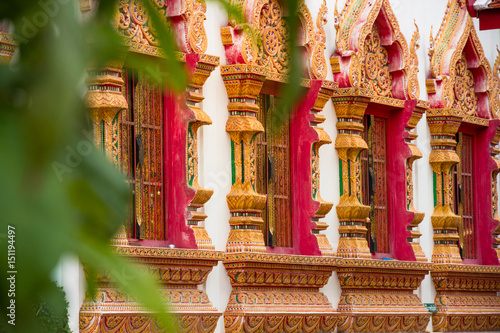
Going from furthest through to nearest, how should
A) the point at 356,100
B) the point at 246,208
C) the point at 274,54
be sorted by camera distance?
the point at 356,100 < the point at 274,54 < the point at 246,208

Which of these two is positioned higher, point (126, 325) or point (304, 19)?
point (304, 19)

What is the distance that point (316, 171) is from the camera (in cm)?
1095

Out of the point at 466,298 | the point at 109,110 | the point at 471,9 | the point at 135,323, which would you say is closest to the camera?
the point at 109,110

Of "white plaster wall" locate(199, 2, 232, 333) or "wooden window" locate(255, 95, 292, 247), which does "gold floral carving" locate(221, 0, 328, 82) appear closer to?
"white plaster wall" locate(199, 2, 232, 333)

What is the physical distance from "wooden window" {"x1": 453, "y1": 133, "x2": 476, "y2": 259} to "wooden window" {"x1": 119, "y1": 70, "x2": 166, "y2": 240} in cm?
575

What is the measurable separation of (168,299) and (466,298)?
6.02m

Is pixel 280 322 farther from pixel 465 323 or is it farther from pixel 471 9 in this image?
pixel 471 9

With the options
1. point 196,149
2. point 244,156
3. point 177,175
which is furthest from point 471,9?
point 177,175

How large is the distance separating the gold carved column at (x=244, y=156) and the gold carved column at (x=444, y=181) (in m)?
3.91

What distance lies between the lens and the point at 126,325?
8.27m

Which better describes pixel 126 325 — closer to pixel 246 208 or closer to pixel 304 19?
pixel 246 208

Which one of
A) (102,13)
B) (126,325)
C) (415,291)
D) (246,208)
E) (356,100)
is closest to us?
(102,13)

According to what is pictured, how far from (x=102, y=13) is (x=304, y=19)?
9.93 metres

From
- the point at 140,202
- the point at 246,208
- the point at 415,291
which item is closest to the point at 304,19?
the point at 246,208
